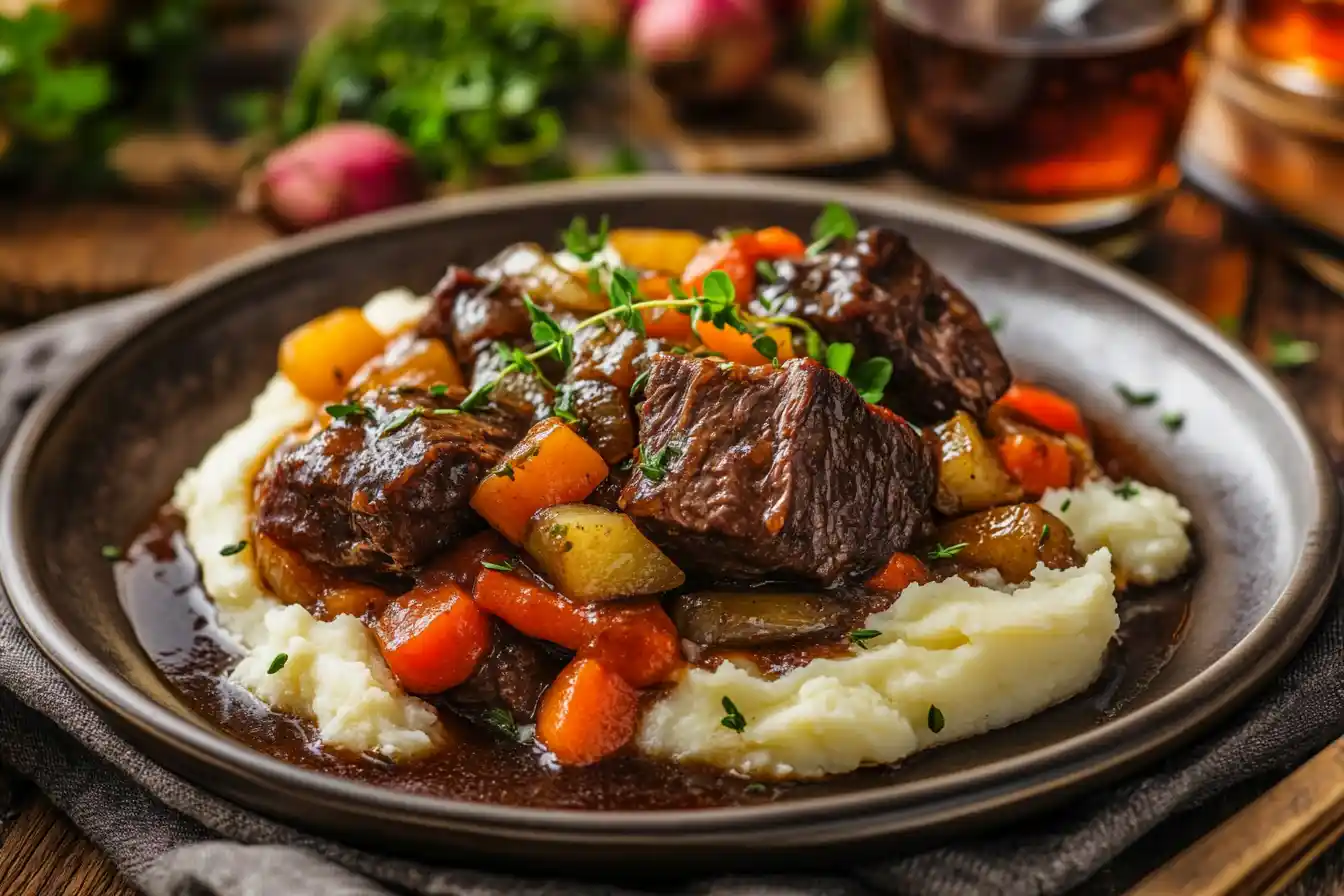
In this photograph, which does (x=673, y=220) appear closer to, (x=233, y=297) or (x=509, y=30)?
(x=233, y=297)

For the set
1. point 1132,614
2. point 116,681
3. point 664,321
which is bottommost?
point 1132,614

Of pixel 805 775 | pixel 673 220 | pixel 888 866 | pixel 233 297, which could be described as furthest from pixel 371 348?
pixel 888 866

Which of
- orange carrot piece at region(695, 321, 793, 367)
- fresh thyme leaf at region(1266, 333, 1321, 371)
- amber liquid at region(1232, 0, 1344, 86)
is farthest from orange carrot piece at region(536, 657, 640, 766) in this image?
amber liquid at region(1232, 0, 1344, 86)

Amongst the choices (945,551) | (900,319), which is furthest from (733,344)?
(945,551)

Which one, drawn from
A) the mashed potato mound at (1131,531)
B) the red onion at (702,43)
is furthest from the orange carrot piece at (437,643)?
the red onion at (702,43)

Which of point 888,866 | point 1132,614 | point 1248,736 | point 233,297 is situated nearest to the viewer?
point 888,866

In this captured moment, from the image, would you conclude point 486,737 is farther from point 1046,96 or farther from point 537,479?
point 1046,96

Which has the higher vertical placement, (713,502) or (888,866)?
(713,502)
